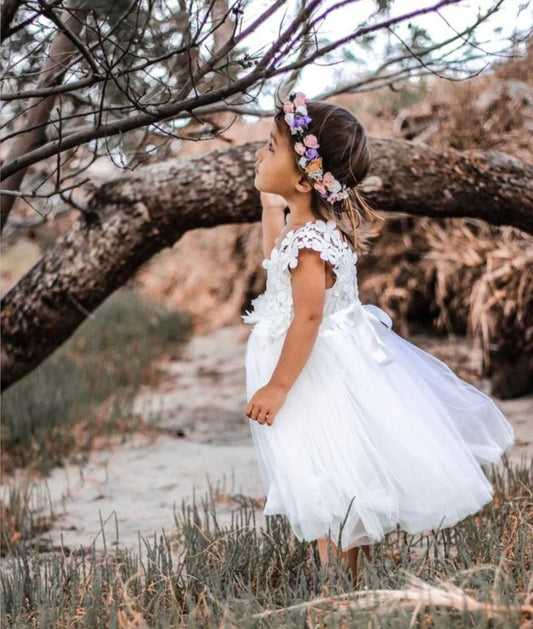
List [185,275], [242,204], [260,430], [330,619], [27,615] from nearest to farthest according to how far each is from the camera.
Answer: [330,619], [27,615], [260,430], [242,204], [185,275]

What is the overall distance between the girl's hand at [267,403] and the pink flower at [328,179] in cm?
58

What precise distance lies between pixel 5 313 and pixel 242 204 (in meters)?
1.06

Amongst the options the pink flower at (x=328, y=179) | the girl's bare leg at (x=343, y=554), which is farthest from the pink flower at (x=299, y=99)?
the girl's bare leg at (x=343, y=554)

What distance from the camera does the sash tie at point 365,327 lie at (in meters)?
2.27

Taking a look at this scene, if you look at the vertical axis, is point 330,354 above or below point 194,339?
below

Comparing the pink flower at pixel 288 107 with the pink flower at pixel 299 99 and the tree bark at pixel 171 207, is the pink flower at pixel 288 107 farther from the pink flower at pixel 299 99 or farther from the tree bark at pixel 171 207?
the tree bark at pixel 171 207

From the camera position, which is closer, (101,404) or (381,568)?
(381,568)

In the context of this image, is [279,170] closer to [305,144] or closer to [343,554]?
[305,144]

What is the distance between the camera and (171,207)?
3.30 meters

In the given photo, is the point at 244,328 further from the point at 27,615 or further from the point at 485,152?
the point at 27,615

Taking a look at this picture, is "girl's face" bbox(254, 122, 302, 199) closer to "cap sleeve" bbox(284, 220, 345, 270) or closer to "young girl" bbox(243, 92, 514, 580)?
"young girl" bbox(243, 92, 514, 580)

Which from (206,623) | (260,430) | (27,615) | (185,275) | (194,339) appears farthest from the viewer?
(185,275)

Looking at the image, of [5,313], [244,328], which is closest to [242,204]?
[5,313]

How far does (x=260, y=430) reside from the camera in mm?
2266
